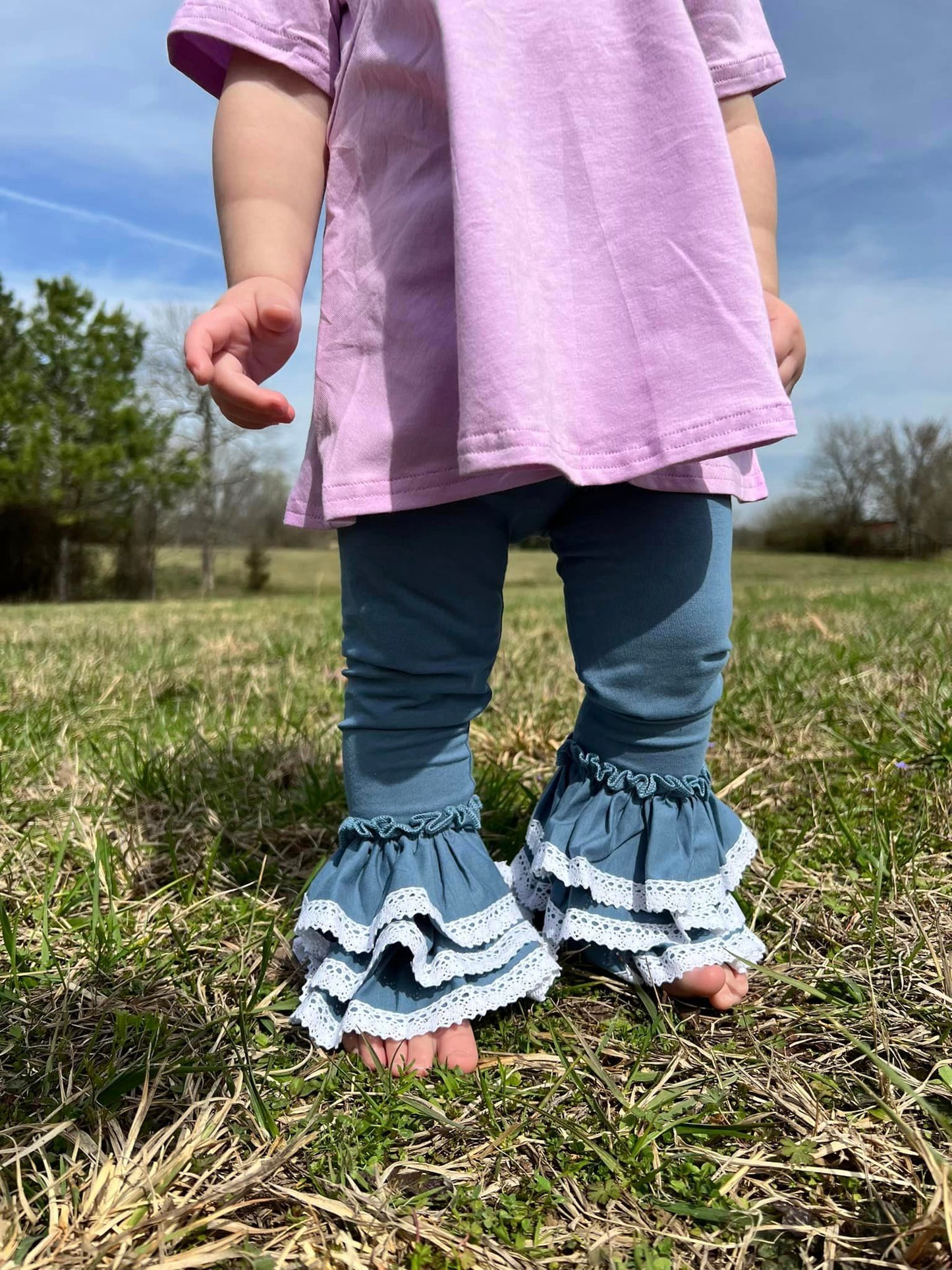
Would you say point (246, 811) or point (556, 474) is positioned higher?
point (556, 474)

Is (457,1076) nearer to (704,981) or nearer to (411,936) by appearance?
(411,936)

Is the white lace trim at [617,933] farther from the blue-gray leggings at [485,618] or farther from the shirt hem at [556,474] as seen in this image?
the shirt hem at [556,474]

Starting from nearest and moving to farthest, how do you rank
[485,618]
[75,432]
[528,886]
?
[485,618] → [528,886] → [75,432]

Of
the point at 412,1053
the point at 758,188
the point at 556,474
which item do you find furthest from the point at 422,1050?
the point at 758,188

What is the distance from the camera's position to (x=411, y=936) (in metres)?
0.97

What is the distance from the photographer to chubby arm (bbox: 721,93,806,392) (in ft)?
3.59

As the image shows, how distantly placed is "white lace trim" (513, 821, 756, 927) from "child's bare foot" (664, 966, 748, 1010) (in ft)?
0.19

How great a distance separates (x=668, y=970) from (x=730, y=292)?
76cm

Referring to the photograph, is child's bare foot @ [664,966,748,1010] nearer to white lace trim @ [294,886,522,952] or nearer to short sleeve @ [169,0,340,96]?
white lace trim @ [294,886,522,952]

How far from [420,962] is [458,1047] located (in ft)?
0.32

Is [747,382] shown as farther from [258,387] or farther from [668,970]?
[668,970]

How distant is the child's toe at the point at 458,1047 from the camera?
931mm

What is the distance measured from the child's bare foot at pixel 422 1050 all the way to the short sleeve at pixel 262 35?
1119mm

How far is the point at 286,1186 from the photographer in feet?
2.37
